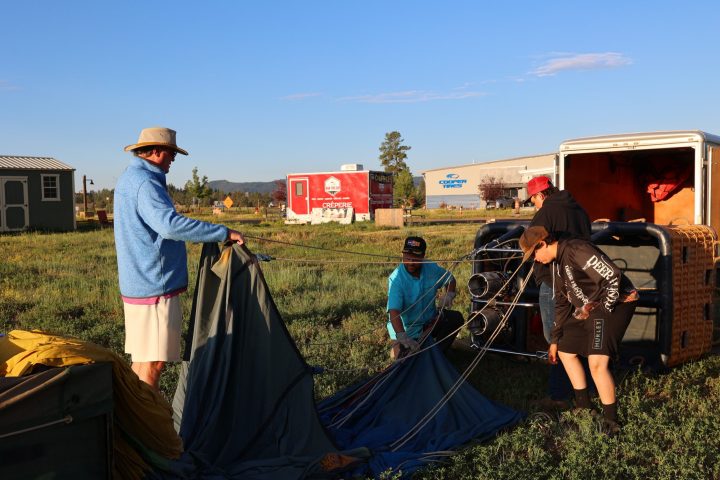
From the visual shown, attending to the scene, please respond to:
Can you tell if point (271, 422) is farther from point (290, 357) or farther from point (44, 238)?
point (44, 238)

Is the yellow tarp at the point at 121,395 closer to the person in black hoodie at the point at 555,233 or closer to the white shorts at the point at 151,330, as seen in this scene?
the white shorts at the point at 151,330

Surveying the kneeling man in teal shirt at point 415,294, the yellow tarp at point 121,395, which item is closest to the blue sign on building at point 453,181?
the kneeling man in teal shirt at point 415,294

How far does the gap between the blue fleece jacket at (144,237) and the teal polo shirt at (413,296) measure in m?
2.10

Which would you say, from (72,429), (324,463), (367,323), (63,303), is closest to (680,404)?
(324,463)

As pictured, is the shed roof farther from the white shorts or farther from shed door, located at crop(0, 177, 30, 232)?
the white shorts

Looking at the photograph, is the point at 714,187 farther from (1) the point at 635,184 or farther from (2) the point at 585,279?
(2) the point at 585,279

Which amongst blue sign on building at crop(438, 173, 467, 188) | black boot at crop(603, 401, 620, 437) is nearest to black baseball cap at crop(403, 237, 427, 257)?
black boot at crop(603, 401, 620, 437)

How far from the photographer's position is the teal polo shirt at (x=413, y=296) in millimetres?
5863

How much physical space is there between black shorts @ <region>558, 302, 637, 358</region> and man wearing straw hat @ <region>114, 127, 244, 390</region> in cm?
243

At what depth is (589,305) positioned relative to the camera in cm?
480

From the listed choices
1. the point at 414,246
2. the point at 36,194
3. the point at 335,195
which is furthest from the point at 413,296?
the point at 335,195

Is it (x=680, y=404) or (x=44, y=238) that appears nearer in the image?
(x=680, y=404)

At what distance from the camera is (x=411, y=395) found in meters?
5.16

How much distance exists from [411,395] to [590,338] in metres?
1.33
